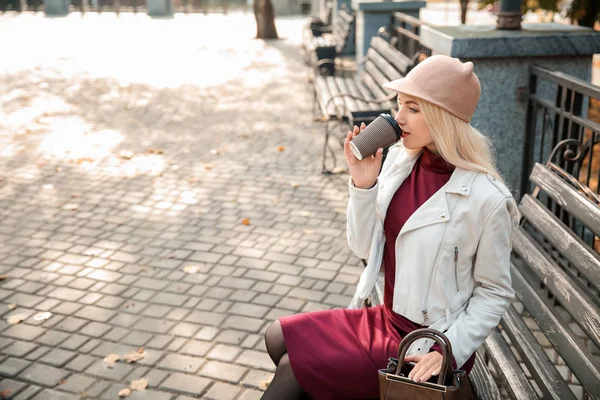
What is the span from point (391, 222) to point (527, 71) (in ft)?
9.74

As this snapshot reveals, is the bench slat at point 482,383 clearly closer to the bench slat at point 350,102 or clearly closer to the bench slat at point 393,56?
the bench slat at point 393,56

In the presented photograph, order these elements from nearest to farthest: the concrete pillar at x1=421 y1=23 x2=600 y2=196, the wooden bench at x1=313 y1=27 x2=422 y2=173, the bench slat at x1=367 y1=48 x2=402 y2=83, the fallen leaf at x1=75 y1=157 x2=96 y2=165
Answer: the concrete pillar at x1=421 y1=23 x2=600 y2=196 → the bench slat at x1=367 y1=48 x2=402 y2=83 → the wooden bench at x1=313 y1=27 x2=422 y2=173 → the fallen leaf at x1=75 y1=157 x2=96 y2=165

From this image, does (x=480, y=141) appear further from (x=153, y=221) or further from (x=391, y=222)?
(x=153, y=221)

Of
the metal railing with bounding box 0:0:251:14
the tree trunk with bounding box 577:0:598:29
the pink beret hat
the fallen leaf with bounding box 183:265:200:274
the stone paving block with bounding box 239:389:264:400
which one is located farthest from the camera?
the metal railing with bounding box 0:0:251:14

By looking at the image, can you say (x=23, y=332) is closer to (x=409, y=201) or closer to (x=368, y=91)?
(x=409, y=201)

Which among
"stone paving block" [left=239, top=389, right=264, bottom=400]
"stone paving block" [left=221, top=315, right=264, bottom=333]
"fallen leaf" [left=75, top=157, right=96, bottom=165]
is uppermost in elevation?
"fallen leaf" [left=75, top=157, right=96, bottom=165]

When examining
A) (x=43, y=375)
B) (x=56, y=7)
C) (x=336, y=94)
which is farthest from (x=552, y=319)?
(x=56, y=7)

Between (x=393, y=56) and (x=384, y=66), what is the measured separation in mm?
278

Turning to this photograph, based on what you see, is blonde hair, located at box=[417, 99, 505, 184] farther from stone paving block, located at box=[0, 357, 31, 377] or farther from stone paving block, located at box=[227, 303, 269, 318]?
stone paving block, located at box=[0, 357, 31, 377]

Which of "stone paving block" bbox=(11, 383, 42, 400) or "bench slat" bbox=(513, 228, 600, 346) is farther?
"stone paving block" bbox=(11, 383, 42, 400)

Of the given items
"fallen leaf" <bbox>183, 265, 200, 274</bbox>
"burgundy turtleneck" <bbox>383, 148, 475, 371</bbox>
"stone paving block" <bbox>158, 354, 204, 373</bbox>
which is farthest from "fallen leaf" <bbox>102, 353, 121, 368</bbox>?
"burgundy turtleneck" <bbox>383, 148, 475, 371</bbox>

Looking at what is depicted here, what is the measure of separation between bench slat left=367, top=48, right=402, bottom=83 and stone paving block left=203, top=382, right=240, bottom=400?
12.2 feet

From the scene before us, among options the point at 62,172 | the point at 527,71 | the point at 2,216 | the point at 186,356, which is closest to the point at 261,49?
the point at 62,172

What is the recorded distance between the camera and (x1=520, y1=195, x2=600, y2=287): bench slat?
9.27 ft
